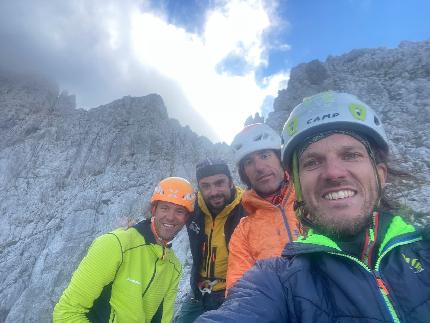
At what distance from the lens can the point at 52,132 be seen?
84625mm

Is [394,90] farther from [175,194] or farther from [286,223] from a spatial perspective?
[286,223]

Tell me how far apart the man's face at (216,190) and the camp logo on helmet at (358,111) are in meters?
5.29

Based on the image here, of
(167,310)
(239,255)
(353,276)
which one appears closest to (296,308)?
(353,276)

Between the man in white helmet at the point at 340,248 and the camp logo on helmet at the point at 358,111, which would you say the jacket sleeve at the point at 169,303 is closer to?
the man in white helmet at the point at 340,248

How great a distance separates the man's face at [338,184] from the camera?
129 inches

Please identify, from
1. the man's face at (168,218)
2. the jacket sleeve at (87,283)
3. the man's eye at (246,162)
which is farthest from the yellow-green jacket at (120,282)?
the man's eye at (246,162)

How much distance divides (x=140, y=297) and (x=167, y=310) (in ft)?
4.37

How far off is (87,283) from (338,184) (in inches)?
195

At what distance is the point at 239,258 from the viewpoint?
5.91 meters

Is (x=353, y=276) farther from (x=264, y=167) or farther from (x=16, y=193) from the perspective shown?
(x=16, y=193)

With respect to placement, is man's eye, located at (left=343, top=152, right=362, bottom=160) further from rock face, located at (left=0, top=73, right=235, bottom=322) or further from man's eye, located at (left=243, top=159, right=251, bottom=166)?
rock face, located at (left=0, top=73, right=235, bottom=322)

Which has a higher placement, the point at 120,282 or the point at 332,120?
the point at 332,120

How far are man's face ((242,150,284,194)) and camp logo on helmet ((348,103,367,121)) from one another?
330 centimetres

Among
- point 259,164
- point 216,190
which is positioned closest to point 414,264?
→ point 259,164
